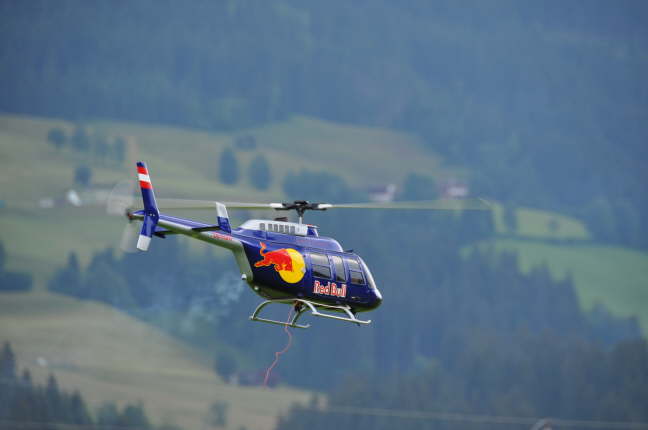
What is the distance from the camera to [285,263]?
30500 mm

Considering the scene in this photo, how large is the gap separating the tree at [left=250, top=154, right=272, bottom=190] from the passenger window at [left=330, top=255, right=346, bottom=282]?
15167 cm

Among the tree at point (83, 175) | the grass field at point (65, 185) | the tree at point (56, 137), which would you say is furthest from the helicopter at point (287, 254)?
the tree at point (56, 137)

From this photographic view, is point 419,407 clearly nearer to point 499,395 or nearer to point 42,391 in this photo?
point 499,395

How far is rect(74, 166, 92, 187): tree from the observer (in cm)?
15912

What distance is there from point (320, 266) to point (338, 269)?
625mm

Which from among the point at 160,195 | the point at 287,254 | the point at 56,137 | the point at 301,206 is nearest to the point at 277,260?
the point at 287,254

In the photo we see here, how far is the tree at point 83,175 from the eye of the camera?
15912cm

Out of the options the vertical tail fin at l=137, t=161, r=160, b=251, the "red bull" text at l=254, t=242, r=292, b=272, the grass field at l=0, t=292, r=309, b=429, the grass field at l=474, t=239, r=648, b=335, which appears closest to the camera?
the vertical tail fin at l=137, t=161, r=160, b=251

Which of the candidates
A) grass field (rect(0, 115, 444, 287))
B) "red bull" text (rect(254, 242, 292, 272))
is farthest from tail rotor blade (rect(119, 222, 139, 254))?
grass field (rect(0, 115, 444, 287))

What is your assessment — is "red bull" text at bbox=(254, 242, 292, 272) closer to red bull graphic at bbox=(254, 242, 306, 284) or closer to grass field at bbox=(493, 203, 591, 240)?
red bull graphic at bbox=(254, 242, 306, 284)

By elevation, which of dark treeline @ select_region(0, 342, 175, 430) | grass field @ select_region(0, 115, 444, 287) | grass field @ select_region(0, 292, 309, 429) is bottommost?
dark treeline @ select_region(0, 342, 175, 430)

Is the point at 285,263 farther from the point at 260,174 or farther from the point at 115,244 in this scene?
the point at 260,174

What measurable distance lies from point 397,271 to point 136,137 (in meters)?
43.5

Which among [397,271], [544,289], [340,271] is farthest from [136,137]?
[340,271]
